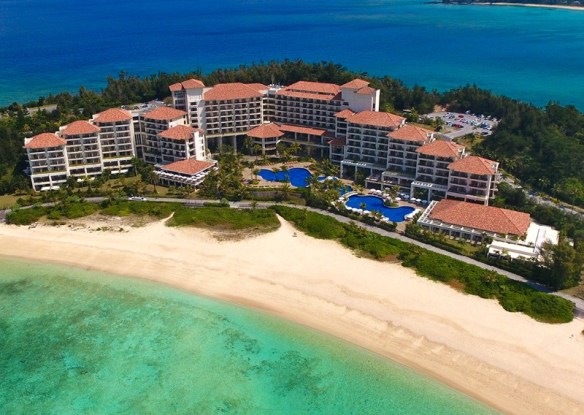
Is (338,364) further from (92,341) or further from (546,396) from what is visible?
(92,341)

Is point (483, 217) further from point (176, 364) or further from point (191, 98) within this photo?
point (191, 98)

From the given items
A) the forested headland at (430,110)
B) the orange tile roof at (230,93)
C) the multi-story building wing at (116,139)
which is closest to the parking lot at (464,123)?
the forested headland at (430,110)

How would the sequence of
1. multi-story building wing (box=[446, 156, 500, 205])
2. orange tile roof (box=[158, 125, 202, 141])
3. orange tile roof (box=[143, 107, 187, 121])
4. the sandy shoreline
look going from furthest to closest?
1. orange tile roof (box=[143, 107, 187, 121])
2. orange tile roof (box=[158, 125, 202, 141])
3. multi-story building wing (box=[446, 156, 500, 205])
4. the sandy shoreline

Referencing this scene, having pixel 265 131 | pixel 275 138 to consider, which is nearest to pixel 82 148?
pixel 265 131

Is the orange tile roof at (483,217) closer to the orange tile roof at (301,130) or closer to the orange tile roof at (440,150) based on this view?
the orange tile roof at (440,150)

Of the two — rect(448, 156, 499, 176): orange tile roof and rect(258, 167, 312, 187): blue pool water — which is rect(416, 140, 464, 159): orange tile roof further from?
rect(258, 167, 312, 187): blue pool water

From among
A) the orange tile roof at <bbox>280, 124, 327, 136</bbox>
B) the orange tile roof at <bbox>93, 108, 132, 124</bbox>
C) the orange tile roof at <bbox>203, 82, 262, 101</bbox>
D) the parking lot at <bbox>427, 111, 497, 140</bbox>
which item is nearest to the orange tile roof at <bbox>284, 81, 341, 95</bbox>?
the orange tile roof at <bbox>280, 124, 327, 136</bbox>

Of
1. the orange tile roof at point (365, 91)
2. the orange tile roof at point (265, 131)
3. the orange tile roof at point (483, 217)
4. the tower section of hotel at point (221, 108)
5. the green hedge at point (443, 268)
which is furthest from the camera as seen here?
the tower section of hotel at point (221, 108)
